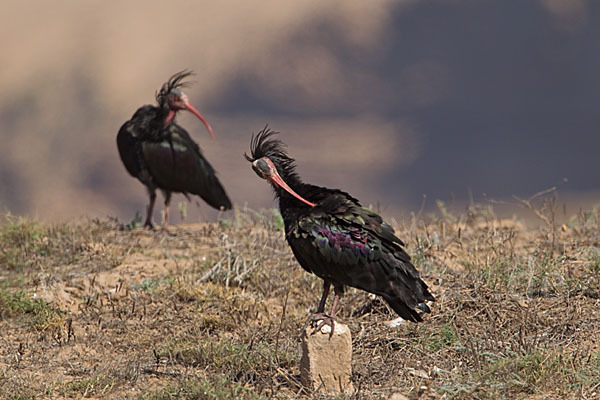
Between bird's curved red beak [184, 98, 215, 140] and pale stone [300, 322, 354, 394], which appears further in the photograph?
bird's curved red beak [184, 98, 215, 140]

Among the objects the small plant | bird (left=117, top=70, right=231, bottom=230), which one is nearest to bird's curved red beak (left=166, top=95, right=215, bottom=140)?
bird (left=117, top=70, right=231, bottom=230)

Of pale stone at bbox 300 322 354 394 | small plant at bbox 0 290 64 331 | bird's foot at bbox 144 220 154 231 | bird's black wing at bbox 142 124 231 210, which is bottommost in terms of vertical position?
pale stone at bbox 300 322 354 394

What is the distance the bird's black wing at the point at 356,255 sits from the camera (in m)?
5.04

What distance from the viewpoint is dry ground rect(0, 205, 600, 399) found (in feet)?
16.2

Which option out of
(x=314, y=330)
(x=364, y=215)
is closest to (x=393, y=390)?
(x=314, y=330)

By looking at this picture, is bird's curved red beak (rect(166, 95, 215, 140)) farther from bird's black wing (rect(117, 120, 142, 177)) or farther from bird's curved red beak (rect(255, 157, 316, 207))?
bird's curved red beak (rect(255, 157, 316, 207))

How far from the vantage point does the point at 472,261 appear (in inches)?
273

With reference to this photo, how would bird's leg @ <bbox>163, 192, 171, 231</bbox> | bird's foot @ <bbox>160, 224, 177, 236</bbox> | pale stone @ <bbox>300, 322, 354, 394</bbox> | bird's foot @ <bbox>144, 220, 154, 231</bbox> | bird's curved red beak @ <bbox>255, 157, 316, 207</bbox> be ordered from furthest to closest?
1. bird's foot @ <bbox>144, 220, 154, 231</bbox>
2. bird's leg @ <bbox>163, 192, 171, 231</bbox>
3. bird's foot @ <bbox>160, 224, 177, 236</bbox>
4. bird's curved red beak @ <bbox>255, 157, 316, 207</bbox>
5. pale stone @ <bbox>300, 322, 354, 394</bbox>

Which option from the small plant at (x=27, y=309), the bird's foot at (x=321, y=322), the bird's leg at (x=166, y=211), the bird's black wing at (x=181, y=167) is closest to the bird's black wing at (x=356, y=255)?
the bird's foot at (x=321, y=322)

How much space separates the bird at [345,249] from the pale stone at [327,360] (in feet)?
0.25

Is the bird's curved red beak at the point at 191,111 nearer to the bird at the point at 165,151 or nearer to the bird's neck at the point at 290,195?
the bird at the point at 165,151

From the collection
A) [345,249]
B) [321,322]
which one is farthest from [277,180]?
[321,322]

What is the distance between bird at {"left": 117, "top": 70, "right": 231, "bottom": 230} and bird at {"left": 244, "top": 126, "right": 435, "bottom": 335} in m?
4.93

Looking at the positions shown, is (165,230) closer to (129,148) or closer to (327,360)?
(129,148)
